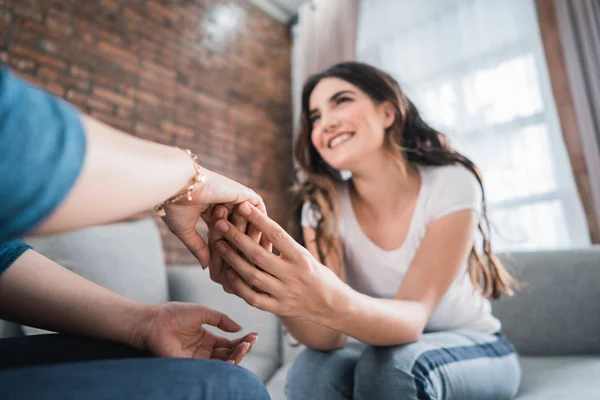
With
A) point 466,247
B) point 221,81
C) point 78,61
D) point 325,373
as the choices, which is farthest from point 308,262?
point 221,81

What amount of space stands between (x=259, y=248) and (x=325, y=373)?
1.31ft

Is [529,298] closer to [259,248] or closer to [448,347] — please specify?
[448,347]

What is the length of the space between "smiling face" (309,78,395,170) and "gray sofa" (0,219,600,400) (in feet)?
2.24

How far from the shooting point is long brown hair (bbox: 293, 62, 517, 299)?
3.79 feet

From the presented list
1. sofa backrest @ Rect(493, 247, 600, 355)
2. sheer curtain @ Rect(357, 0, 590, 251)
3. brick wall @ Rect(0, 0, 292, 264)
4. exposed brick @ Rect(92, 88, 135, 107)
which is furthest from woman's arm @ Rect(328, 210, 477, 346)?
exposed brick @ Rect(92, 88, 135, 107)

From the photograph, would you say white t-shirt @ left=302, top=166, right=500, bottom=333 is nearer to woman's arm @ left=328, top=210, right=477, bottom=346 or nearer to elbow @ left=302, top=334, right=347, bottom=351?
woman's arm @ left=328, top=210, right=477, bottom=346

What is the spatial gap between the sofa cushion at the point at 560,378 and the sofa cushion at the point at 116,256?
1206mm

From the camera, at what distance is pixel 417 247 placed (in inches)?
42.1

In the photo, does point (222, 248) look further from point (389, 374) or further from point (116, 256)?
point (116, 256)

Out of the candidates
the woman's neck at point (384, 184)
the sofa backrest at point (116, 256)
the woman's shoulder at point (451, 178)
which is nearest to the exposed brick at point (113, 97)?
the sofa backrest at point (116, 256)

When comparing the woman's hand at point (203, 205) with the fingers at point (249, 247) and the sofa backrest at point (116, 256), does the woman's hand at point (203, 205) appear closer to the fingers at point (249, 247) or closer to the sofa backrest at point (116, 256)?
the fingers at point (249, 247)

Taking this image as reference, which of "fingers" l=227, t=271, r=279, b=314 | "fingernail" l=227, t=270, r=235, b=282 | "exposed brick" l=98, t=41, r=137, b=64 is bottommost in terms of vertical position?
"fingers" l=227, t=271, r=279, b=314

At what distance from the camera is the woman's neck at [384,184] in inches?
46.4

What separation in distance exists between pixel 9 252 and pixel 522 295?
4.79 feet
